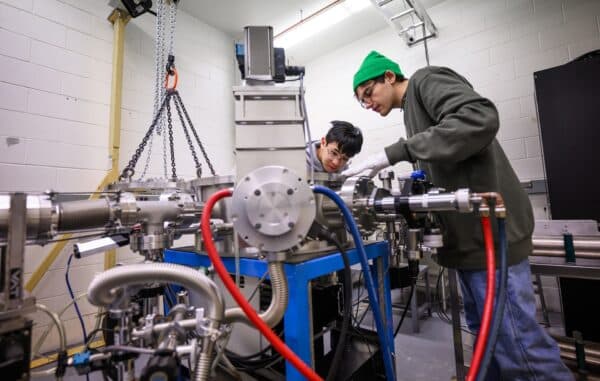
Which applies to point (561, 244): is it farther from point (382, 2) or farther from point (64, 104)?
point (64, 104)

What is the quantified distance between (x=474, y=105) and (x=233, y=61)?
9.23ft

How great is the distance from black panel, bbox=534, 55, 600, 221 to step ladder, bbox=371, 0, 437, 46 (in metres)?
0.99

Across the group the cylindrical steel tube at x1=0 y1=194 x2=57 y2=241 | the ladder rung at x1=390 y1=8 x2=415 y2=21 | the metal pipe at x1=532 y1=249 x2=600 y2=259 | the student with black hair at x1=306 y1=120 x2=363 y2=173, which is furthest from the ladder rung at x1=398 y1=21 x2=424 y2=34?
the cylindrical steel tube at x1=0 y1=194 x2=57 y2=241

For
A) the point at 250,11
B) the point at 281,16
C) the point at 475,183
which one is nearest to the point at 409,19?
the point at 281,16

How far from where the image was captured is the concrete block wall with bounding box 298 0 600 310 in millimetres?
1963

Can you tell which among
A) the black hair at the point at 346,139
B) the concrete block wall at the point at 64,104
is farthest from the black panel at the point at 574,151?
the concrete block wall at the point at 64,104

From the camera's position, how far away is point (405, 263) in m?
0.88

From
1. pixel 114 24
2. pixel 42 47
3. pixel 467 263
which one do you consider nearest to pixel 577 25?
pixel 467 263

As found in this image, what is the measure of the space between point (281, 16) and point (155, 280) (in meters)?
2.79

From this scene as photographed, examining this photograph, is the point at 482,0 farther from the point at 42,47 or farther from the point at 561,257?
the point at 42,47

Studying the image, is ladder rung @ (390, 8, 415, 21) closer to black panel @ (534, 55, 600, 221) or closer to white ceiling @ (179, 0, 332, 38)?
white ceiling @ (179, 0, 332, 38)

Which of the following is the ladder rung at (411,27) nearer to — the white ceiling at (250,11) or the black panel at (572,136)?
the white ceiling at (250,11)

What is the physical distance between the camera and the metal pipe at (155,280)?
1.43 ft

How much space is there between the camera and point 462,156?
739 millimetres
